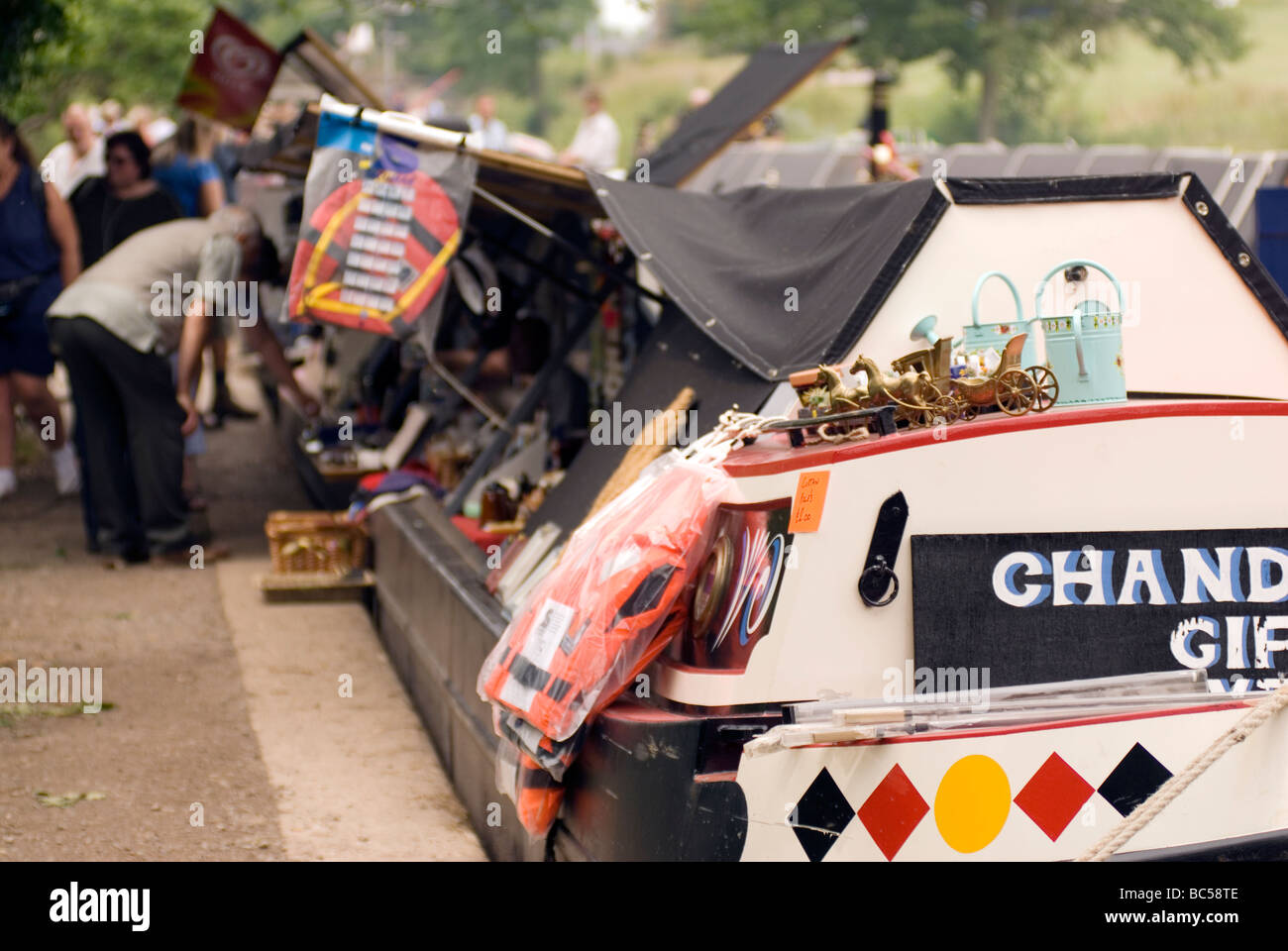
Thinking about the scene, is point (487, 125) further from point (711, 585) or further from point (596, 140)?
point (711, 585)

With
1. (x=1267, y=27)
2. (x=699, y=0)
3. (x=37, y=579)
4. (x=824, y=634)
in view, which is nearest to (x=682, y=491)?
(x=824, y=634)

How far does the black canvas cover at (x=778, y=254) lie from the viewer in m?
4.60

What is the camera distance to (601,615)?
12.0 ft

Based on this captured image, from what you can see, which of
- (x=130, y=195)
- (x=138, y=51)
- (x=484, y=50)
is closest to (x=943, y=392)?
(x=130, y=195)

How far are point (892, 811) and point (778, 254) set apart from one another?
111 inches

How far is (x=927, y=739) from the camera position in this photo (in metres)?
3.41

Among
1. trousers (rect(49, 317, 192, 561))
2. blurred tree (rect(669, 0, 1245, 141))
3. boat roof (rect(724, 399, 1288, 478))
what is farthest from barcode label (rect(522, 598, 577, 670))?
blurred tree (rect(669, 0, 1245, 141))

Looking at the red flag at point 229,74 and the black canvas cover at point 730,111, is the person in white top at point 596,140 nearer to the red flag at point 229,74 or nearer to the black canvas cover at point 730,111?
the red flag at point 229,74

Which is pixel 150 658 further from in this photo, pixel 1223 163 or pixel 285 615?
pixel 1223 163

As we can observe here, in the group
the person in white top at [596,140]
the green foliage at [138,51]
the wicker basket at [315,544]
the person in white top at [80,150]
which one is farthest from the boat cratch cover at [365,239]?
the person in white top at [596,140]

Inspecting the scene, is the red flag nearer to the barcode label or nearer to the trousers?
the trousers

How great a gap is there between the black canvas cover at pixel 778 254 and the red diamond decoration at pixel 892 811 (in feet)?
4.70

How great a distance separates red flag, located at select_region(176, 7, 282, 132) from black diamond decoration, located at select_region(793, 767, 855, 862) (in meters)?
8.09

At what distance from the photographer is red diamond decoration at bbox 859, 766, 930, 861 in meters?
3.41
